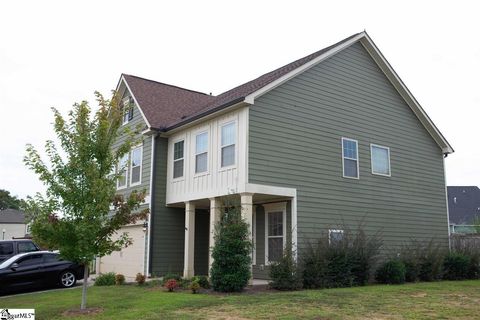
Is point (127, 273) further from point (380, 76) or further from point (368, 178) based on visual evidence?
point (380, 76)

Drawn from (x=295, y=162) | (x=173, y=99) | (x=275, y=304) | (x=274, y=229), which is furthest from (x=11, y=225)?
(x=275, y=304)

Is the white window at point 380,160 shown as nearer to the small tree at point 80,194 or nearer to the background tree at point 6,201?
the small tree at point 80,194

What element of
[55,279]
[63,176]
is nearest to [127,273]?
[55,279]

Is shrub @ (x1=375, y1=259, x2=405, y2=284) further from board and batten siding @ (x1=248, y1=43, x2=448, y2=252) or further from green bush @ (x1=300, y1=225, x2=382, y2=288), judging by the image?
board and batten siding @ (x1=248, y1=43, x2=448, y2=252)

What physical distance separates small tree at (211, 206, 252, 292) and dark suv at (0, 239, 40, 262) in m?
8.54

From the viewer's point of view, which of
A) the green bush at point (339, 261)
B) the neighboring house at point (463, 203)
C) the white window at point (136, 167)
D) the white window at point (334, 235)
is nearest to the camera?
the green bush at point (339, 261)

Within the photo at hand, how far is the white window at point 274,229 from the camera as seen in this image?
55.6 feet

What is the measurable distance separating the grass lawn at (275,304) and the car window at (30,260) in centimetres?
177

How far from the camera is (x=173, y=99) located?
76.1 ft

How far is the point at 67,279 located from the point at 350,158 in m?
11.0

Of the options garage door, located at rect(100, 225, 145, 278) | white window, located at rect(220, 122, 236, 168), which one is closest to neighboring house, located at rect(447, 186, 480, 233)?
garage door, located at rect(100, 225, 145, 278)

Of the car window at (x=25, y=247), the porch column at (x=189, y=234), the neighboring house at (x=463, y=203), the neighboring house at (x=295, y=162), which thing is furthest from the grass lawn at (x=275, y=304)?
the neighboring house at (x=463, y=203)

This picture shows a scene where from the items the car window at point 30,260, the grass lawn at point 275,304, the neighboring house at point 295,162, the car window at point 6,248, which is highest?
the neighboring house at point 295,162

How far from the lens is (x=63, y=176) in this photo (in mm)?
11516
